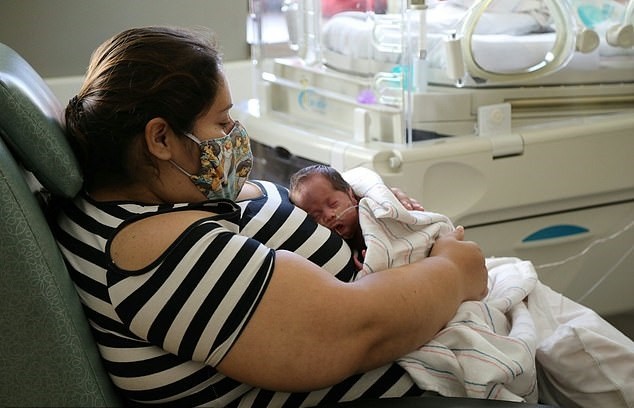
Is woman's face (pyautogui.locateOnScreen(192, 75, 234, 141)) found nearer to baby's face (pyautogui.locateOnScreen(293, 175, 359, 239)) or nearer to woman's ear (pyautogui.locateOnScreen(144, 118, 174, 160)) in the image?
woman's ear (pyautogui.locateOnScreen(144, 118, 174, 160))

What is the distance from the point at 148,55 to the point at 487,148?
104 centimetres

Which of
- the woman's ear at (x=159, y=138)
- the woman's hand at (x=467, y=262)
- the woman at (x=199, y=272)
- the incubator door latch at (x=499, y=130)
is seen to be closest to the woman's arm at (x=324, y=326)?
the woman at (x=199, y=272)

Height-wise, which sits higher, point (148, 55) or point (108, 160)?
point (148, 55)

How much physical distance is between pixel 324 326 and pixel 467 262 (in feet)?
1.05

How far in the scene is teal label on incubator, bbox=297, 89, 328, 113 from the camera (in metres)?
2.22

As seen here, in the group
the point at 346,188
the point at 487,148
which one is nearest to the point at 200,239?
the point at 346,188

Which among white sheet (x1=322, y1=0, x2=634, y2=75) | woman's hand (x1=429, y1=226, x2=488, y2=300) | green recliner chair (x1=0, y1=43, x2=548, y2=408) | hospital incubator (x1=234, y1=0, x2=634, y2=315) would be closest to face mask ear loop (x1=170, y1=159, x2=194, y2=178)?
green recliner chair (x1=0, y1=43, x2=548, y2=408)

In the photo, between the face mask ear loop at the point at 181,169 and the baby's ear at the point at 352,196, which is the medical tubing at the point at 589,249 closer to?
the baby's ear at the point at 352,196

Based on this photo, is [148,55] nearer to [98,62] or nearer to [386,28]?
[98,62]

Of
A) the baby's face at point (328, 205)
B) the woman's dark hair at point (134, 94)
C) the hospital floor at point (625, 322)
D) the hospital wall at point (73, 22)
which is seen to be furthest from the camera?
the hospital wall at point (73, 22)

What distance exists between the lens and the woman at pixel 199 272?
3.47 feet

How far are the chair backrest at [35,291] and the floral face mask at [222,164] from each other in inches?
7.1

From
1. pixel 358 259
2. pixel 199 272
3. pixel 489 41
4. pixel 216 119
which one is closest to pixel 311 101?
pixel 489 41

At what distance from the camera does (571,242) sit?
6.97 feet
